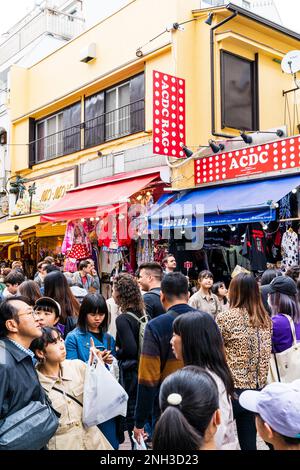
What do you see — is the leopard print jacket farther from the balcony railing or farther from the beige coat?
the balcony railing

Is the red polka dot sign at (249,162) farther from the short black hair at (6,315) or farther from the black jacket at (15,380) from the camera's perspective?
the black jacket at (15,380)

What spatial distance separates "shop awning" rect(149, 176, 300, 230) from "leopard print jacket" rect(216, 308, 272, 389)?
5.03 m

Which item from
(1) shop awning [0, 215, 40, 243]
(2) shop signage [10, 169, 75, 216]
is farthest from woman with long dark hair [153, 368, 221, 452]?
(2) shop signage [10, 169, 75, 216]

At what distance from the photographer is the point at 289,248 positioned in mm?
9250

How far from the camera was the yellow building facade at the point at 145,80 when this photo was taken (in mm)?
11680

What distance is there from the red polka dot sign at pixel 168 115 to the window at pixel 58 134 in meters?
4.90

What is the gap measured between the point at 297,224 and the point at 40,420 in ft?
26.8

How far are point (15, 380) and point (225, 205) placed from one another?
25.2 feet

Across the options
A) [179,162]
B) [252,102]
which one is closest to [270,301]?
[179,162]

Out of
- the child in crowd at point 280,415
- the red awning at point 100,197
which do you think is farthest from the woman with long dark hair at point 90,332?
the red awning at point 100,197

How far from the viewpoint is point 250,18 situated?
11719mm

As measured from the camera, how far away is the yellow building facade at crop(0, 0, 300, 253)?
38.3ft
